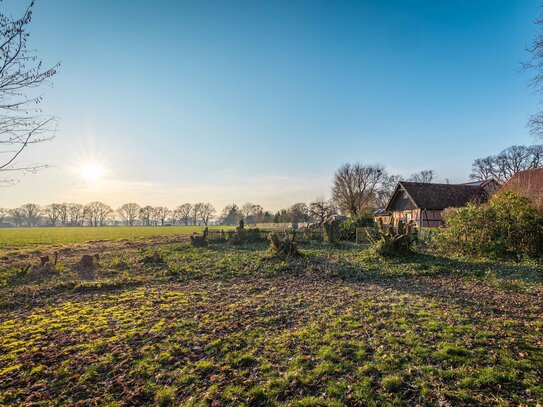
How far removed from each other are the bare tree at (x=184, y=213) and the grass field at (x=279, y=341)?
109 meters

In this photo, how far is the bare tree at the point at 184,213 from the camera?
117375mm

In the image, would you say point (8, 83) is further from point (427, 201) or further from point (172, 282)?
point (427, 201)

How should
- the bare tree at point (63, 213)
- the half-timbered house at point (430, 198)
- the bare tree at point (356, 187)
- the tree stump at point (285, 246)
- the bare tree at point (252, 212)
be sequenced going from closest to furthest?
the tree stump at point (285, 246) < the half-timbered house at point (430, 198) < the bare tree at point (356, 187) < the bare tree at point (252, 212) < the bare tree at point (63, 213)

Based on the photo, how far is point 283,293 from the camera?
9.32 meters

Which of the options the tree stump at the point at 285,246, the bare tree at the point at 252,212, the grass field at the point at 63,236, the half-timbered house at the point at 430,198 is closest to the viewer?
the tree stump at the point at 285,246

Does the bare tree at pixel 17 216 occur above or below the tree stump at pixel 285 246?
above

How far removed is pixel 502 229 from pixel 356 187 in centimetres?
3556

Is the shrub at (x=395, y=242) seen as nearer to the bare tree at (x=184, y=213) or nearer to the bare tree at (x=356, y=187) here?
the bare tree at (x=356, y=187)

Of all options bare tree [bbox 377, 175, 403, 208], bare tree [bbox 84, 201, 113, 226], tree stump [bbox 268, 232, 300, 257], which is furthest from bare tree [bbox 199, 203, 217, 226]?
tree stump [bbox 268, 232, 300, 257]

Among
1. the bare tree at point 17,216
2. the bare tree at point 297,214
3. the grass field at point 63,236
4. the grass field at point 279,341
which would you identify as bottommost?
A: the grass field at point 279,341

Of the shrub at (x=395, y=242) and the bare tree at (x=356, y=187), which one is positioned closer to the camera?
the shrub at (x=395, y=242)

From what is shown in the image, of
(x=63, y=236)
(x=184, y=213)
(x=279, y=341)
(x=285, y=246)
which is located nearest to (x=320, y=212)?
(x=285, y=246)

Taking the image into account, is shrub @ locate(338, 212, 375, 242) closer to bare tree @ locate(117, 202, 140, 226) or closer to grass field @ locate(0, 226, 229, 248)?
grass field @ locate(0, 226, 229, 248)

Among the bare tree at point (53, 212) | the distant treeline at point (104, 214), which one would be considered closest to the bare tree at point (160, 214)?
the distant treeline at point (104, 214)
